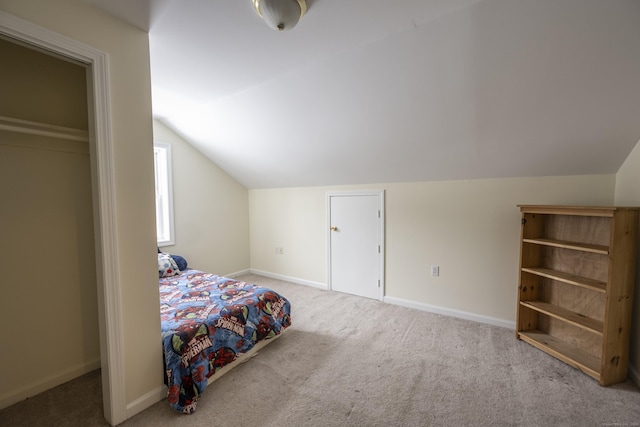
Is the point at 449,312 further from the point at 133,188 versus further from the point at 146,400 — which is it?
the point at 133,188

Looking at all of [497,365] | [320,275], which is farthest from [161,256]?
[497,365]

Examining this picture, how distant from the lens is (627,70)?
1.58 metres

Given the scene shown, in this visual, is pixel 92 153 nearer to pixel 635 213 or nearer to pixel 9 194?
pixel 9 194

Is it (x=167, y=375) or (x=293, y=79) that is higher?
(x=293, y=79)

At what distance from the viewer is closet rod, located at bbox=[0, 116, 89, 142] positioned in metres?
1.58

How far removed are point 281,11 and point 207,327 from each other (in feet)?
6.73

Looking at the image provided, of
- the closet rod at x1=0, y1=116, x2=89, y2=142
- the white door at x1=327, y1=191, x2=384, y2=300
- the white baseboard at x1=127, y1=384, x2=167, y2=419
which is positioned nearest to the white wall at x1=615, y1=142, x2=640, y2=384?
the white door at x1=327, y1=191, x2=384, y2=300

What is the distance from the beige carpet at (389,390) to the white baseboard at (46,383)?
63 mm

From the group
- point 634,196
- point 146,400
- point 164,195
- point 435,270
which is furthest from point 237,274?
point 634,196

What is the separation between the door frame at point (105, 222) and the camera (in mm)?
1454

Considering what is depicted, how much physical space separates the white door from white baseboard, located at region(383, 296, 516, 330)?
0.25 meters

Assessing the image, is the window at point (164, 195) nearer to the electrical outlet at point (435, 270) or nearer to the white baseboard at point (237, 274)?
the white baseboard at point (237, 274)

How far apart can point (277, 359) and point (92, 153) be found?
195 centimetres

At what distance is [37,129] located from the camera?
1.69m
